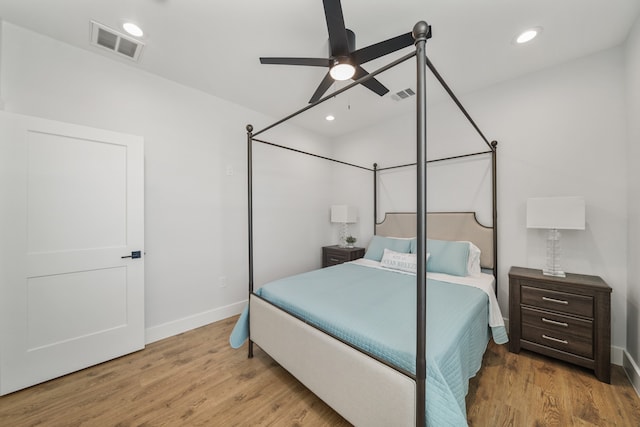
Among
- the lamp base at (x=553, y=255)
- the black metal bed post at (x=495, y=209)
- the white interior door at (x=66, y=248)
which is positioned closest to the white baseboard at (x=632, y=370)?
the lamp base at (x=553, y=255)

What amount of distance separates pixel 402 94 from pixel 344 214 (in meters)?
1.83

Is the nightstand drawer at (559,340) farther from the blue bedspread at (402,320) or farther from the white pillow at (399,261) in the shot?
the white pillow at (399,261)

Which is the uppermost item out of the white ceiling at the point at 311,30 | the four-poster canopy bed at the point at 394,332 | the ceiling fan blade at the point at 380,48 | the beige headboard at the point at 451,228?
the white ceiling at the point at 311,30

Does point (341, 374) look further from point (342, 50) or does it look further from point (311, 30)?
point (311, 30)

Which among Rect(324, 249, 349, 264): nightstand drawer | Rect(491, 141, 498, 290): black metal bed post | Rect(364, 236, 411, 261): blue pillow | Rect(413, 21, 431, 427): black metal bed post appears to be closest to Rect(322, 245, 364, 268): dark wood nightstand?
Rect(324, 249, 349, 264): nightstand drawer

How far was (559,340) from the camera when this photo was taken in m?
2.04

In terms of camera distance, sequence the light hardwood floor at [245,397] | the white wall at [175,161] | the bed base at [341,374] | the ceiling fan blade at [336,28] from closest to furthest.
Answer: the bed base at [341,374], the ceiling fan blade at [336,28], the light hardwood floor at [245,397], the white wall at [175,161]

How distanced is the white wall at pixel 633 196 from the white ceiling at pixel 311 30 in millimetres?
260

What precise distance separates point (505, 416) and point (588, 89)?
9.30 ft

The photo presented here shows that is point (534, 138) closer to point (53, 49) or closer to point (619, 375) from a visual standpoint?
point (619, 375)

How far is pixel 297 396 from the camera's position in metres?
1.76

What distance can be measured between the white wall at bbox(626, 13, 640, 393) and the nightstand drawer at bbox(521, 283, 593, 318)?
322 mm

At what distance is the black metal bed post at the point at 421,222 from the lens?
104 cm

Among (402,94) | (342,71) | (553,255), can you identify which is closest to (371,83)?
(342,71)
